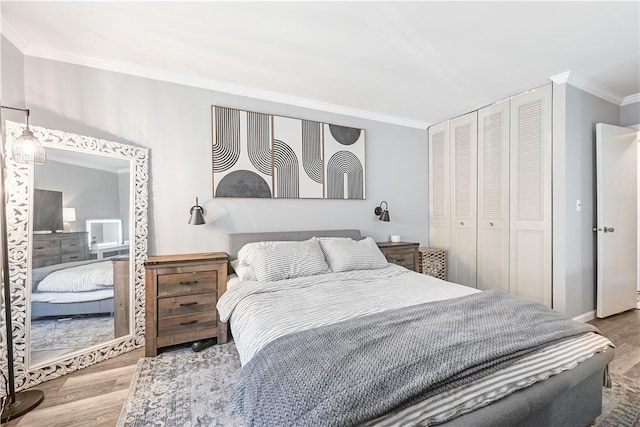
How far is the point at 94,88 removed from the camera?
2.43m

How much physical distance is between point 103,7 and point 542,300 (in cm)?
435

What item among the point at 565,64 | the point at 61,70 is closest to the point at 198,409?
the point at 61,70

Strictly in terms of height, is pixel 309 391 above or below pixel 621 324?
above

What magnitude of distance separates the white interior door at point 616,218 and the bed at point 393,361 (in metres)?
1.99

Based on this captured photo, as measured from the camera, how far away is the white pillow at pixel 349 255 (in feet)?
8.75

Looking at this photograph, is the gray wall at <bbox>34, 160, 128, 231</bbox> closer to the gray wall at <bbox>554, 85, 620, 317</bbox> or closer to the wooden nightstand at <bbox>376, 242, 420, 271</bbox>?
the wooden nightstand at <bbox>376, 242, 420, 271</bbox>

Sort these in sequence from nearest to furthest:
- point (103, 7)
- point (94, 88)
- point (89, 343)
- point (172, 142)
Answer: point (103, 7) → point (89, 343) → point (94, 88) → point (172, 142)

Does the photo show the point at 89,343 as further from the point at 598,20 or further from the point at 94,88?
the point at 598,20

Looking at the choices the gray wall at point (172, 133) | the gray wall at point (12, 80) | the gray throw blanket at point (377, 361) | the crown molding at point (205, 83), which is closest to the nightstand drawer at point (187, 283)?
the gray wall at point (172, 133)

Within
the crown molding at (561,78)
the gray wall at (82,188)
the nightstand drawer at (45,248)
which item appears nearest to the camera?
the nightstand drawer at (45,248)

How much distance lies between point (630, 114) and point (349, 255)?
143 inches

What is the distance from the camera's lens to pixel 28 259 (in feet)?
6.24

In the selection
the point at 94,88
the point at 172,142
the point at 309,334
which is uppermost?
the point at 94,88

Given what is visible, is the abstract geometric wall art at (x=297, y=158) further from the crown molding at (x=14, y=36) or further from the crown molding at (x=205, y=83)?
the crown molding at (x=14, y=36)
